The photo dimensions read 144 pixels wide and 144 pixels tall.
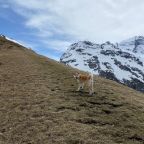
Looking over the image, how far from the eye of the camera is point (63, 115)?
26.5m

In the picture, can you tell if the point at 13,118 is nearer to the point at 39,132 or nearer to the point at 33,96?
the point at 39,132

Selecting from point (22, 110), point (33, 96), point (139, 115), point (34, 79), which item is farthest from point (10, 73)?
point (139, 115)

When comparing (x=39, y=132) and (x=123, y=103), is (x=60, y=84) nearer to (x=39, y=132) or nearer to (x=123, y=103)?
(x=123, y=103)

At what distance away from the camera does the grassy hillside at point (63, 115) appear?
894 inches

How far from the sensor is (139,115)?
28.9 meters

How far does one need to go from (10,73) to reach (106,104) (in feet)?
60.4

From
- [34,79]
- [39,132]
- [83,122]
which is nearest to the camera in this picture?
[39,132]

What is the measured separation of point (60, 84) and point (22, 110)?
11084 millimetres

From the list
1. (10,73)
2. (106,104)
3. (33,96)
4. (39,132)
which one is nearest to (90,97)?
(106,104)

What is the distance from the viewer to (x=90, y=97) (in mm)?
33156

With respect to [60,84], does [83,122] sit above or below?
below

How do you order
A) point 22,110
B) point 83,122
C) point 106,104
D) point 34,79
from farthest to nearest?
point 34,79 → point 106,104 → point 22,110 → point 83,122

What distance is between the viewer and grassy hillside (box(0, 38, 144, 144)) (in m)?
22.7

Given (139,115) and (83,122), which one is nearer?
(83,122)
